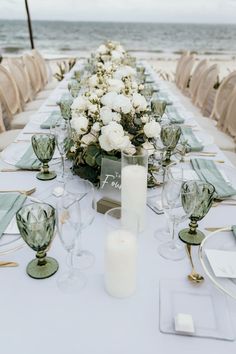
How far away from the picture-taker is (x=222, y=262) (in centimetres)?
87

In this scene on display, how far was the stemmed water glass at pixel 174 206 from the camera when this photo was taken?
0.94 m

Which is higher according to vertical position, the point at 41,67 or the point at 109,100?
the point at 109,100

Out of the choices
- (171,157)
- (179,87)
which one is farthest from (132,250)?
(179,87)

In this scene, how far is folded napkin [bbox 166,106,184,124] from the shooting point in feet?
6.97

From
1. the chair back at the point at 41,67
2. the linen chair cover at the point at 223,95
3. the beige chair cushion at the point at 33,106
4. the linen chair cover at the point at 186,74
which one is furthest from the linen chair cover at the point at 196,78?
the chair back at the point at 41,67

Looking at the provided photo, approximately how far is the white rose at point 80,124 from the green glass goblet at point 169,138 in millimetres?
451

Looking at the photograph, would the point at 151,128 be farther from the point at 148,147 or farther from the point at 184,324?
the point at 184,324

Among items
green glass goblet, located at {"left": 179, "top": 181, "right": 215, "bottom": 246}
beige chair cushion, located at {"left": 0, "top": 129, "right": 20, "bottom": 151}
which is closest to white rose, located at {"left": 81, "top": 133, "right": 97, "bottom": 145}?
green glass goblet, located at {"left": 179, "top": 181, "right": 215, "bottom": 246}

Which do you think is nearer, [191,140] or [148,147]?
[148,147]

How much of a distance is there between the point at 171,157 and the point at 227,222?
1.83 ft

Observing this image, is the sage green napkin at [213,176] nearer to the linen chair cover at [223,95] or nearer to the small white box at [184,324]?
the small white box at [184,324]

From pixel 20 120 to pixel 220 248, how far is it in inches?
94.3

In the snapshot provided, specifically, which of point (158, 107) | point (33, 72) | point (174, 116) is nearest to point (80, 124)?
point (158, 107)

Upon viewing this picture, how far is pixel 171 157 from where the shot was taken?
62.2 inches
